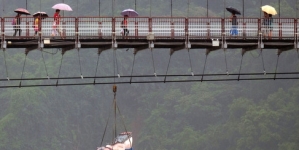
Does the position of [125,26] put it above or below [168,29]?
above

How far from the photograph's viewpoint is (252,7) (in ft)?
551

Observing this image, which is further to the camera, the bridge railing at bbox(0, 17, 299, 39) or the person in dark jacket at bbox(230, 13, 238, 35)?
the person in dark jacket at bbox(230, 13, 238, 35)

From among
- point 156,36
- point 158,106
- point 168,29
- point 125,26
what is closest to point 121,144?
point 158,106

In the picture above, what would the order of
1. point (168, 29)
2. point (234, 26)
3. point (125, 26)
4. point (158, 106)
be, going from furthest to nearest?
point (158, 106) < point (234, 26) < point (168, 29) < point (125, 26)

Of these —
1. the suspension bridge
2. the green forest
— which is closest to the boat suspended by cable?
the green forest

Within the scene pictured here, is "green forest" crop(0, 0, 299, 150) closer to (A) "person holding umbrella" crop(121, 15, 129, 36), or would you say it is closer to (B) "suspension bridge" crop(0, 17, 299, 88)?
(B) "suspension bridge" crop(0, 17, 299, 88)

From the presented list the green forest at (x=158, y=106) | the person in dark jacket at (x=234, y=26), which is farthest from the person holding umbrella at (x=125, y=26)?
the green forest at (x=158, y=106)

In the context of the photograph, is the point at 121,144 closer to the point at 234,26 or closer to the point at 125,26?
the point at 234,26

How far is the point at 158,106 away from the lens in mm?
158500

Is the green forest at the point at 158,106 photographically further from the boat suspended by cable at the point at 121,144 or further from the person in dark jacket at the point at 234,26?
the person in dark jacket at the point at 234,26

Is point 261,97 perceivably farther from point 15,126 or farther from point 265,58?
point 15,126

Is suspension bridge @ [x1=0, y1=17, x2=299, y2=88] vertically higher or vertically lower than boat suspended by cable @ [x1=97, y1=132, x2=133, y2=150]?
higher

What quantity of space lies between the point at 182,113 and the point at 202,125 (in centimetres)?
327

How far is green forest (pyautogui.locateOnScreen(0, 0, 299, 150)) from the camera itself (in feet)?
481
